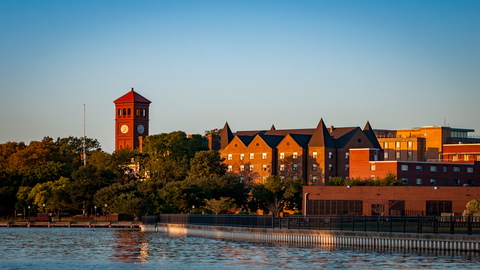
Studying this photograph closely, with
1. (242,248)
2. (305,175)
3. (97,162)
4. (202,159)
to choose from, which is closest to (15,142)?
(97,162)

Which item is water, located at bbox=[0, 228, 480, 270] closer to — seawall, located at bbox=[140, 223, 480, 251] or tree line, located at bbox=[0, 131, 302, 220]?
seawall, located at bbox=[140, 223, 480, 251]

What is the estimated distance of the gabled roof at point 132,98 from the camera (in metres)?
193

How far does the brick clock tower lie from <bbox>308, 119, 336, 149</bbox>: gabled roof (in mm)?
70141

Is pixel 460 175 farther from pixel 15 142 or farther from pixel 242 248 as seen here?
pixel 15 142

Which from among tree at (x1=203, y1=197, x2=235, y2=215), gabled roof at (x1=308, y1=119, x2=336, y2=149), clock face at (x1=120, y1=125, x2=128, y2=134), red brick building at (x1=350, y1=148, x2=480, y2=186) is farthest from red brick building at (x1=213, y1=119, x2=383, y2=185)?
clock face at (x1=120, y1=125, x2=128, y2=134)

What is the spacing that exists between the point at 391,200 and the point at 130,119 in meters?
117

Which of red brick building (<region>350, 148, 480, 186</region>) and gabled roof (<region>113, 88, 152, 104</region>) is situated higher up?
gabled roof (<region>113, 88, 152, 104</region>)

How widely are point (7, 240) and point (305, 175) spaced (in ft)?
248

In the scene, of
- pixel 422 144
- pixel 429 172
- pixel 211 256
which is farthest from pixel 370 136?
pixel 211 256

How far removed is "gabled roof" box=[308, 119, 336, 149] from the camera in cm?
13281

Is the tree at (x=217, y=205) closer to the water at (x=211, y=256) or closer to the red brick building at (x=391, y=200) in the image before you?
the red brick building at (x=391, y=200)

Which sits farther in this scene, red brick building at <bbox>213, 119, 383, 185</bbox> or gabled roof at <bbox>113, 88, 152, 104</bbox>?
gabled roof at <bbox>113, 88, 152, 104</bbox>

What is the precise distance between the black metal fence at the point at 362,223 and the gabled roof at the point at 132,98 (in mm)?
123270

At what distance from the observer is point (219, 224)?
69.6 meters
